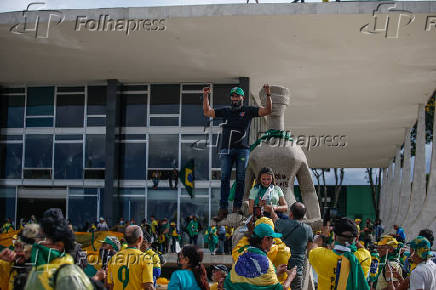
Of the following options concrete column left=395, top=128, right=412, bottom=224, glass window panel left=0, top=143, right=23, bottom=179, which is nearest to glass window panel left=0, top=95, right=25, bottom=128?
glass window panel left=0, top=143, right=23, bottom=179

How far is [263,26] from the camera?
16375 millimetres

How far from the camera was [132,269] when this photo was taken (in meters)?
4.95

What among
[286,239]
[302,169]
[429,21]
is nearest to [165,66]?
[429,21]

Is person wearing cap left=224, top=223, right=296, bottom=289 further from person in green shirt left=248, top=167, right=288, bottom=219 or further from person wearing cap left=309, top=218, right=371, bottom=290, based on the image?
person in green shirt left=248, top=167, right=288, bottom=219

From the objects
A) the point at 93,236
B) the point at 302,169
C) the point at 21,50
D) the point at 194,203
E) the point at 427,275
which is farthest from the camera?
the point at 194,203

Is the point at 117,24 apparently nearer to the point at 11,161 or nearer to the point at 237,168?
the point at 237,168

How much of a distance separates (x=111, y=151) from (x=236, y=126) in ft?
51.1

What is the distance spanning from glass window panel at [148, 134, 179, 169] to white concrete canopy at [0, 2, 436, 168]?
2.62m

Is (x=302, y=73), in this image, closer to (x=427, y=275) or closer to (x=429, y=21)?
(x=429, y=21)

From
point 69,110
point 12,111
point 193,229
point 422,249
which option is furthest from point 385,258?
point 12,111

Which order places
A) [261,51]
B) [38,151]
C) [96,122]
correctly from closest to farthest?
1. [261,51]
2. [96,122]
3. [38,151]

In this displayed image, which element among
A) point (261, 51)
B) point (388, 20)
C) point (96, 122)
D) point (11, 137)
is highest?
point (388, 20)

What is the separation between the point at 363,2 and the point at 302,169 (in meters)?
8.41

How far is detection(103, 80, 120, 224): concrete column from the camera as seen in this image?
23047mm
